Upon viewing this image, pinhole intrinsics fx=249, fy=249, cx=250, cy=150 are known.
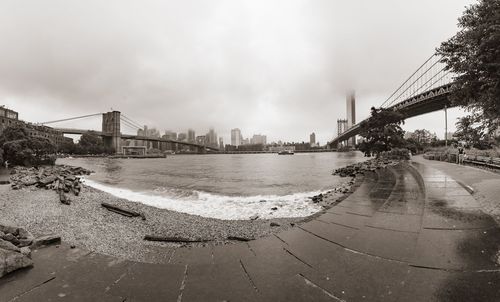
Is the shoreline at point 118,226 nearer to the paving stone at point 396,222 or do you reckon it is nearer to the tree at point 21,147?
the paving stone at point 396,222

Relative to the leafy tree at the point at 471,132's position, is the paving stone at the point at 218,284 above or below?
below

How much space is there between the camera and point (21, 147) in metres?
34.6

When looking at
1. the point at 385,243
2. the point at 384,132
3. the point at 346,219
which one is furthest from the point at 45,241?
the point at 384,132

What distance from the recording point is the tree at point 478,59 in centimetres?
553

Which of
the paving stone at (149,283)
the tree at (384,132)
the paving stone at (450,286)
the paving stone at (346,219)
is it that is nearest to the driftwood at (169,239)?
the paving stone at (149,283)

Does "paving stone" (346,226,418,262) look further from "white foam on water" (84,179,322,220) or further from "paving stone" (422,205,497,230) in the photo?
"white foam on water" (84,179,322,220)

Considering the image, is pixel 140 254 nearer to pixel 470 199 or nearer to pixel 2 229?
pixel 2 229

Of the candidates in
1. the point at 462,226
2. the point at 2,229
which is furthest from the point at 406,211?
the point at 2,229

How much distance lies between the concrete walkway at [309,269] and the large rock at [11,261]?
0.16 meters

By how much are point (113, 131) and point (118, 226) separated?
433ft

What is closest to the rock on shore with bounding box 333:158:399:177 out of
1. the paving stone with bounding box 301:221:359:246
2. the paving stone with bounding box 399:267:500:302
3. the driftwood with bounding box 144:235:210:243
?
the paving stone with bounding box 301:221:359:246

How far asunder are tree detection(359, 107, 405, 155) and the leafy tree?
36372 millimetres

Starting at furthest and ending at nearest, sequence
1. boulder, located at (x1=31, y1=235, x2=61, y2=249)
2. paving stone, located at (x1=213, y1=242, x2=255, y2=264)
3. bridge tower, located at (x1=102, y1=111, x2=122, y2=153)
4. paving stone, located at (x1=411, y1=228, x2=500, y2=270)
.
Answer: bridge tower, located at (x1=102, y1=111, x2=122, y2=153), boulder, located at (x1=31, y1=235, x2=61, y2=249), paving stone, located at (x1=213, y1=242, x2=255, y2=264), paving stone, located at (x1=411, y1=228, x2=500, y2=270)

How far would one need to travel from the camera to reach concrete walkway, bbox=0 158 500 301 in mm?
3219
